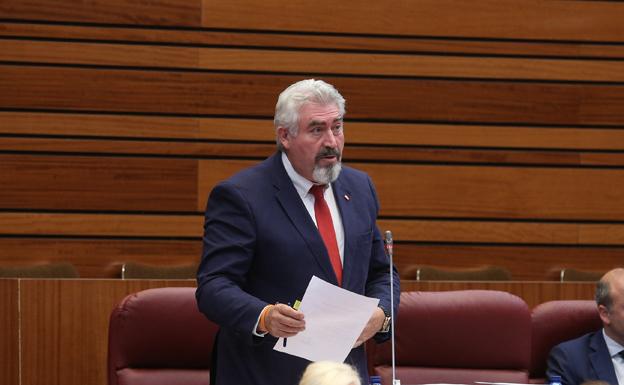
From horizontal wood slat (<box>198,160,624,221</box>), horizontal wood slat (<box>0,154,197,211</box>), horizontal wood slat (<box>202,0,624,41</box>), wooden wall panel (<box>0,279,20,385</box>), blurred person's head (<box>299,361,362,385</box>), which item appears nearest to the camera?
blurred person's head (<box>299,361,362,385</box>)

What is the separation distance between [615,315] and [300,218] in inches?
56.2

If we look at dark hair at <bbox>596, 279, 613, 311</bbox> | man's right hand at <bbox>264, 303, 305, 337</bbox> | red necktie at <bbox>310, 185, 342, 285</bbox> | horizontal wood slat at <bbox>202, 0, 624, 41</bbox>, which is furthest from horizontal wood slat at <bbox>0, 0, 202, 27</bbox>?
man's right hand at <bbox>264, 303, 305, 337</bbox>

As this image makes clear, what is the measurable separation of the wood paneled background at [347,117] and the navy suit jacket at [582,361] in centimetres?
302

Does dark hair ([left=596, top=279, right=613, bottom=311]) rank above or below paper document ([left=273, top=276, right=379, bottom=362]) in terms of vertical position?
below

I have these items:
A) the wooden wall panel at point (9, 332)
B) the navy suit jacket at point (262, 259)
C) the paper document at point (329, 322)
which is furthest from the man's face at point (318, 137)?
the wooden wall panel at point (9, 332)

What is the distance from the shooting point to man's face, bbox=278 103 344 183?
290 centimetres

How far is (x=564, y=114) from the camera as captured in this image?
6.89m

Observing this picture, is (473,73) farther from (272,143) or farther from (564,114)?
(272,143)

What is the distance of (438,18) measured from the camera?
6.76 metres

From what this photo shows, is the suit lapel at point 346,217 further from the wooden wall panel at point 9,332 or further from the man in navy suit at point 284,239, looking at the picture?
the wooden wall panel at point 9,332

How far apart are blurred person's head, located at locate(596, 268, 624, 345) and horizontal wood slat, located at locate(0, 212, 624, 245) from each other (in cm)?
297

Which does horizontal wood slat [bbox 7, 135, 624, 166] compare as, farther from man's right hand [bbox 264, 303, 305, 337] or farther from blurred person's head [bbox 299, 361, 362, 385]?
blurred person's head [bbox 299, 361, 362, 385]

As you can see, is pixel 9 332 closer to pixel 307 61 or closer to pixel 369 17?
pixel 307 61

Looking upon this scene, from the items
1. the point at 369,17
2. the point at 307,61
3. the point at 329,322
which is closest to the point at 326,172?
the point at 329,322
